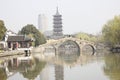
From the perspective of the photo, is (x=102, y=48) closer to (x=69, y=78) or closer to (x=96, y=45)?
(x=96, y=45)

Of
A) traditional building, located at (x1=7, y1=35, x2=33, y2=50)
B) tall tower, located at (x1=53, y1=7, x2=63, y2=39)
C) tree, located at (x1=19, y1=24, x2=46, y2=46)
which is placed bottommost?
traditional building, located at (x1=7, y1=35, x2=33, y2=50)

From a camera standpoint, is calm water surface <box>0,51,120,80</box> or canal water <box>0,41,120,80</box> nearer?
calm water surface <box>0,51,120,80</box>

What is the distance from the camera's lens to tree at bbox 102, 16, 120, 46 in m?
71.0

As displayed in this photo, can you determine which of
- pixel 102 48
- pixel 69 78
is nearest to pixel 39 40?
pixel 102 48

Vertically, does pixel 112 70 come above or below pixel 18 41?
below

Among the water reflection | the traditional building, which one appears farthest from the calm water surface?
the traditional building

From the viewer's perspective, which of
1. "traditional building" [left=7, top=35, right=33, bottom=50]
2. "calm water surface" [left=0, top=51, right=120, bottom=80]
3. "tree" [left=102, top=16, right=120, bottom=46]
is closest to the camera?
"calm water surface" [left=0, top=51, right=120, bottom=80]

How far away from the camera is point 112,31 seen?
234 ft

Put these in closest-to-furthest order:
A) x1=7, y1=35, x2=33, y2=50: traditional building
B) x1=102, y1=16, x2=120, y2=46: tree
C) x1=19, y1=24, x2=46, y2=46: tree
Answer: x1=102, y1=16, x2=120, y2=46: tree
x1=7, y1=35, x2=33, y2=50: traditional building
x1=19, y1=24, x2=46, y2=46: tree

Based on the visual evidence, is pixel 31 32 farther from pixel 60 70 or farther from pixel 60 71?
pixel 60 71

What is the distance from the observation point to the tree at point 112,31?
233 ft

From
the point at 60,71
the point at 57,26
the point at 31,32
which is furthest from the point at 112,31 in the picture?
the point at 57,26

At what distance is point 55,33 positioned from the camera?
143m

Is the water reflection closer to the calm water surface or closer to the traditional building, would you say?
the calm water surface
